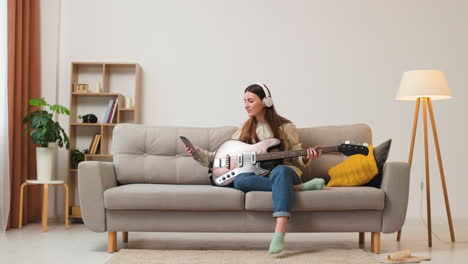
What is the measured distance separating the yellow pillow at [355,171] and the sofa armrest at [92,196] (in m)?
1.41

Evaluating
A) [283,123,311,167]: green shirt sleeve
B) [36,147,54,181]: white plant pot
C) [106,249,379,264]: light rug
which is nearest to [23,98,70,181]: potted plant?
[36,147,54,181]: white plant pot

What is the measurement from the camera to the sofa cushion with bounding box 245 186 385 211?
281cm

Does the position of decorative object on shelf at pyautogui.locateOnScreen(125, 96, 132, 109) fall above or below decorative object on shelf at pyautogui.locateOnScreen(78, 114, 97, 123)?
above

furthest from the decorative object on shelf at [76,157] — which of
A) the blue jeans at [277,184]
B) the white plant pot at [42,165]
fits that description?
the blue jeans at [277,184]

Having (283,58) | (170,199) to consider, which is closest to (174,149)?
(170,199)

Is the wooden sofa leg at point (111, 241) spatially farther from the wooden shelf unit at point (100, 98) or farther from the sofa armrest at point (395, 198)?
the wooden shelf unit at point (100, 98)

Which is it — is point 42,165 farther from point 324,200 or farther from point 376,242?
point 376,242

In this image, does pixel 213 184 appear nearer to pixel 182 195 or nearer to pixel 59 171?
pixel 182 195

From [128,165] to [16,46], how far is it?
1.64 metres

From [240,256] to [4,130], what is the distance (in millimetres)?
2242

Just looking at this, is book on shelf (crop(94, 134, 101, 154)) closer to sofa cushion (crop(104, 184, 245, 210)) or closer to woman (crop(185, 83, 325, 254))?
woman (crop(185, 83, 325, 254))

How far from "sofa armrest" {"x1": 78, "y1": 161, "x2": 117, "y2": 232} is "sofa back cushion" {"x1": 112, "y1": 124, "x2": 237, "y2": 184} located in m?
0.37

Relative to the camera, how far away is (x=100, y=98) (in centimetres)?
468

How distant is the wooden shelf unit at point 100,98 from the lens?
454cm
